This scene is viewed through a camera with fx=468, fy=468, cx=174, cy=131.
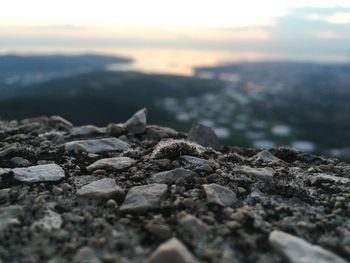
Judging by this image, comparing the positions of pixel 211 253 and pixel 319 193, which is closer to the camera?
pixel 211 253

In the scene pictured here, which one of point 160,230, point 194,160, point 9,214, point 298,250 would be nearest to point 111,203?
point 160,230

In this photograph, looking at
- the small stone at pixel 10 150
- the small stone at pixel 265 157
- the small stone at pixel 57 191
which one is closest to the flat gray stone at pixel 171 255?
the small stone at pixel 57 191

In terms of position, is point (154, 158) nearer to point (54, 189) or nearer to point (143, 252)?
point (54, 189)

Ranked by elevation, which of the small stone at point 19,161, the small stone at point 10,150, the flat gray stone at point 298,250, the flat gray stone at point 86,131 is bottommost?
the flat gray stone at point 86,131

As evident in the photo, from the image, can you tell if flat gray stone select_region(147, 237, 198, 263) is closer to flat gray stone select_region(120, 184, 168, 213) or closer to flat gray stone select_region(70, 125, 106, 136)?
flat gray stone select_region(120, 184, 168, 213)

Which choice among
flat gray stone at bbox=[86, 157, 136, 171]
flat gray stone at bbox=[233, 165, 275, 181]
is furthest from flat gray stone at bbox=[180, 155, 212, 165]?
flat gray stone at bbox=[86, 157, 136, 171]

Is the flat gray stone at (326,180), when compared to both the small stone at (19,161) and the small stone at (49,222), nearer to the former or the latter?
the small stone at (49,222)

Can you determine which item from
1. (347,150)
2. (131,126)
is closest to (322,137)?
(347,150)
